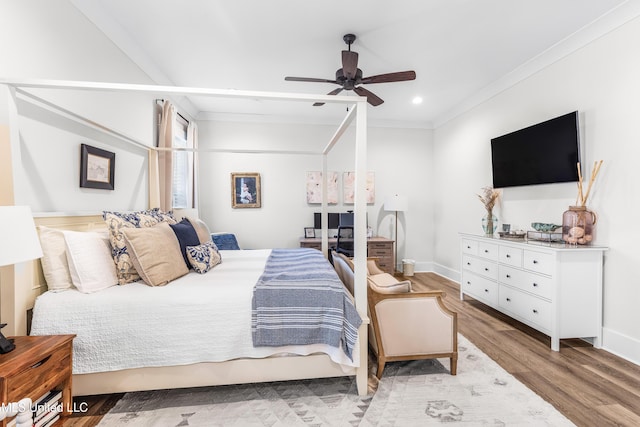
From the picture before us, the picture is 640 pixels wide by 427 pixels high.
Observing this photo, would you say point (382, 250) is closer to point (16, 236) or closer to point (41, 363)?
point (41, 363)

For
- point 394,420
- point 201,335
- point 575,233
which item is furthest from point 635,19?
point 201,335

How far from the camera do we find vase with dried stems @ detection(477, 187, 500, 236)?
11.7ft

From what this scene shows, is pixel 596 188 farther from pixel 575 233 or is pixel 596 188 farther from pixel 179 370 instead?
pixel 179 370

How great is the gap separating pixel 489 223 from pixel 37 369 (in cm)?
414

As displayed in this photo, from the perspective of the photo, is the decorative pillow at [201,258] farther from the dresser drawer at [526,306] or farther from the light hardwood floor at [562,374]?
the dresser drawer at [526,306]

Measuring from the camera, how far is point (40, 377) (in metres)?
→ 1.24

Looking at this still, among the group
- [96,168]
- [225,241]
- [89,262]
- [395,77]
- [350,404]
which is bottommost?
[350,404]

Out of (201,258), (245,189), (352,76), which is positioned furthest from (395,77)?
(245,189)

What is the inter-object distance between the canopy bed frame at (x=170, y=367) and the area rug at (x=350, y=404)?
15 cm

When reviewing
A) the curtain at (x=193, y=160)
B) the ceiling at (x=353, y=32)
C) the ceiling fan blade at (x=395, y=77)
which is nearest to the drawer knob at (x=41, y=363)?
the ceiling at (x=353, y=32)

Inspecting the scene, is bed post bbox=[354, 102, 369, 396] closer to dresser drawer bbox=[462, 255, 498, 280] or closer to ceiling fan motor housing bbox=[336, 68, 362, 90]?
ceiling fan motor housing bbox=[336, 68, 362, 90]

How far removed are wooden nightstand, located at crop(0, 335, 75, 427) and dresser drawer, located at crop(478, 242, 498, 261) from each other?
3585 millimetres

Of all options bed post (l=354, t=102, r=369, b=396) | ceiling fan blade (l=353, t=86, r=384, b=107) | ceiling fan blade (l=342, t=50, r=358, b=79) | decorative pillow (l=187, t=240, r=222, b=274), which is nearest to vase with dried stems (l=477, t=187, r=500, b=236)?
ceiling fan blade (l=353, t=86, r=384, b=107)

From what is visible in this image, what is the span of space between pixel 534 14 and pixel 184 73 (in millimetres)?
3462
